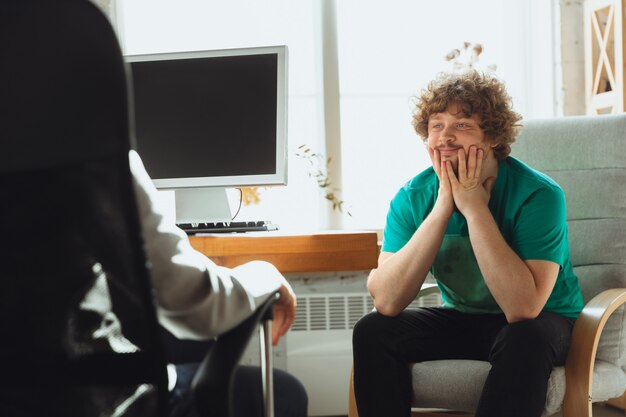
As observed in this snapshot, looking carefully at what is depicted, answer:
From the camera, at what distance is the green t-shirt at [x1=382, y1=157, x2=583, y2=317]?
172cm

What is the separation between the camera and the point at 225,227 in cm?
212

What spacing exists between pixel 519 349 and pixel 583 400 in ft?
0.67

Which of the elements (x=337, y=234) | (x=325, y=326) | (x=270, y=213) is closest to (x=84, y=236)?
(x=337, y=234)

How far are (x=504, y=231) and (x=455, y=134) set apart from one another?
26 cm

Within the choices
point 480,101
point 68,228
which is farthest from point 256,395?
point 480,101

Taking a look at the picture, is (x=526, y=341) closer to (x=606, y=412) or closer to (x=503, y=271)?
(x=503, y=271)

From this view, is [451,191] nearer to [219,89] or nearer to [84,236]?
[219,89]

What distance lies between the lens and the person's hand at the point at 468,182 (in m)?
1.77

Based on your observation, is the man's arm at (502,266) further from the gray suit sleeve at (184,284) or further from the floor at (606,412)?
the floor at (606,412)

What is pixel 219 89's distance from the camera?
2.25 meters

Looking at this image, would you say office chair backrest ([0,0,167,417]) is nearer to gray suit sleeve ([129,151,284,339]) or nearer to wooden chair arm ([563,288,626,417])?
gray suit sleeve ([129,151,284,339])

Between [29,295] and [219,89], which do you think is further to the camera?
[219,89]

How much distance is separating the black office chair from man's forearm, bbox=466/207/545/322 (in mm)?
967

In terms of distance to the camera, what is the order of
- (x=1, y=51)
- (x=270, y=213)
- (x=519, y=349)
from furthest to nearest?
1. (x=270, y=213)
2. (x=519, y=349)
3. (x=1, y=51)
